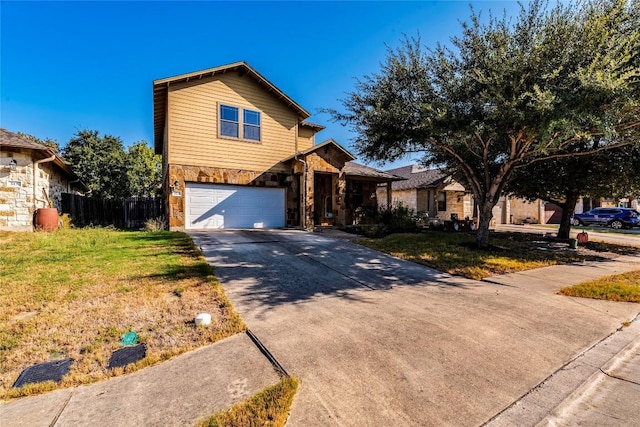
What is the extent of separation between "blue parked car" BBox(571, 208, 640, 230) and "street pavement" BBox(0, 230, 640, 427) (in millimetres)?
25323

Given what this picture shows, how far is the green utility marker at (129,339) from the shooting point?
345cm

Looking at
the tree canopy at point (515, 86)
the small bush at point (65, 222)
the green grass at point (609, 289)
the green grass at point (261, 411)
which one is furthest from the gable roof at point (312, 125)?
the green grass at point (261, 411)

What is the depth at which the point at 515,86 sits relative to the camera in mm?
7176

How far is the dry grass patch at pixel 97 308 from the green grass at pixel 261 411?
1.24 m

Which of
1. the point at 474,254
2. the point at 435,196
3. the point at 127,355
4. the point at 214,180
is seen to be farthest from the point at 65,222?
the point at 435,196

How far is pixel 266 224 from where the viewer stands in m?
15.0

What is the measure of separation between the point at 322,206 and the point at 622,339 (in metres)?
13.8

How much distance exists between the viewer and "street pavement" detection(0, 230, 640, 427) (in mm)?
2432

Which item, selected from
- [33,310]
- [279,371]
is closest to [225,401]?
[279,371]

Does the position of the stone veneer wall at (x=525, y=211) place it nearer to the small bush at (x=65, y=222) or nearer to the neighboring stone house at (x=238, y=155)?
the neighboring stone house at (x=238, y=155)

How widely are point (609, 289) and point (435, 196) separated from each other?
17444 mm

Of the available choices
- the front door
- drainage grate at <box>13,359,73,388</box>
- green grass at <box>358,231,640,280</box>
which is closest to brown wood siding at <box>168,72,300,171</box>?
the front door

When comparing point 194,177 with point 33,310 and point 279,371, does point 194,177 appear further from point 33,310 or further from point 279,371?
point 279,371

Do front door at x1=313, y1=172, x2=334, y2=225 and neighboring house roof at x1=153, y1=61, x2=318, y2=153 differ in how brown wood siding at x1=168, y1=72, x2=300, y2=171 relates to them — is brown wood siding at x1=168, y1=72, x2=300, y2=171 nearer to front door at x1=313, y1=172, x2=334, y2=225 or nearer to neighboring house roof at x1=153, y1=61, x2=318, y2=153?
neighboring house roof at x1=153, y1=61, x2=318, y2=153
